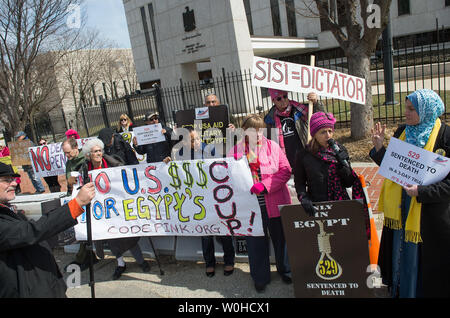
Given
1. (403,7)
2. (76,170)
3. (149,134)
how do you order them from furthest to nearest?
(403,7) < (149,134) < (76,170)

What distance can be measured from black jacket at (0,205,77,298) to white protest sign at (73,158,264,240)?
1.61 meters

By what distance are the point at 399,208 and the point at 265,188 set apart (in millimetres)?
1222

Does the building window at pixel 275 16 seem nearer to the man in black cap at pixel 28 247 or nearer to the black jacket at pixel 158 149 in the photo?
the black jacket at pixel 158 149

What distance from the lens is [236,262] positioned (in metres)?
4.25

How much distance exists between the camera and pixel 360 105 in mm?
8047

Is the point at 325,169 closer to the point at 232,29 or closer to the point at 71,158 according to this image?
the point at 71,158

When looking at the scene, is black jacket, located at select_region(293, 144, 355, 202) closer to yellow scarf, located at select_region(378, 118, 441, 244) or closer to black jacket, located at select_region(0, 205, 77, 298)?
yellow scarf, located at select_region(378, 118, 441, 244)

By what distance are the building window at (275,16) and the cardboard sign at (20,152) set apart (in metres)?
29.3

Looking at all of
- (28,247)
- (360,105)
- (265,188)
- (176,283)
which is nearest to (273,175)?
(265,188)

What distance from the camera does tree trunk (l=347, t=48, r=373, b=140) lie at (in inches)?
304

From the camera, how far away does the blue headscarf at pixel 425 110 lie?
2508 mm

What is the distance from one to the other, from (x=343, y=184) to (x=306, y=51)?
107ft

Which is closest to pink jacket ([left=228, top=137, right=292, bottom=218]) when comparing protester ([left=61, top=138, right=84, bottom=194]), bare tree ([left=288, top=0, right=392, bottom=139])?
protester ([left=61, top=138, right=84, bottom=194])
